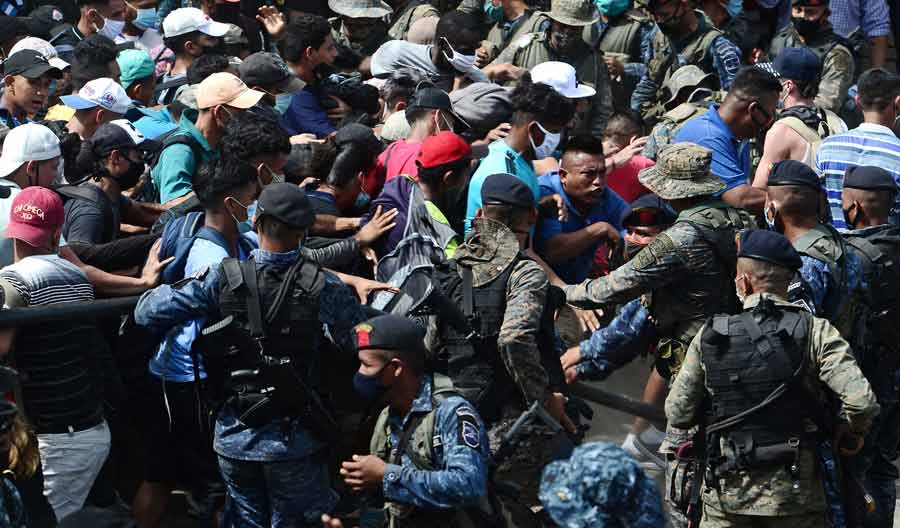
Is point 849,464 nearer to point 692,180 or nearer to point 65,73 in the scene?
point 692,180

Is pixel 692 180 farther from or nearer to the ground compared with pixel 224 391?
farther from the ground

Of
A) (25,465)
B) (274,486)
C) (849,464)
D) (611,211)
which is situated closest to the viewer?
(25,465)

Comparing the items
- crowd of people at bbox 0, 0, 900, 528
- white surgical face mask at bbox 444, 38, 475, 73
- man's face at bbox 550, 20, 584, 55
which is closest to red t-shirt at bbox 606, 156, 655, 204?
crowd of people at bbox 0, 0, 900, 528

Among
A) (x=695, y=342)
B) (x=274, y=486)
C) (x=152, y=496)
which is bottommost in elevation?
(x=152, y=496)

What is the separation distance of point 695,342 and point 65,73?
5.49 meters

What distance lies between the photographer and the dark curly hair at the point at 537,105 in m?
7.84

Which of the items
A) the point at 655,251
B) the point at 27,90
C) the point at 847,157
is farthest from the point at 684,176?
the point at 27,90

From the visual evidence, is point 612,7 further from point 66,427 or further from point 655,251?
point 66,427

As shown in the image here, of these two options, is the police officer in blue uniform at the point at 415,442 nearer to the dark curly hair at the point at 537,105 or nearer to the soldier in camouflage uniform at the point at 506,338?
the soldier in camouflage uniform at the point at 506,338

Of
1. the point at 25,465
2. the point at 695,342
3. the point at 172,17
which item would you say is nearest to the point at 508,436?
the point at 695,342

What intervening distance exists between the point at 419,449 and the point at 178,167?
2.87 meters

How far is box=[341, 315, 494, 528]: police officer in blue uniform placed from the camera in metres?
5.38

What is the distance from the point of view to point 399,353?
5664 mm

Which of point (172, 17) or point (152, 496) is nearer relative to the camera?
point (152, 496)
